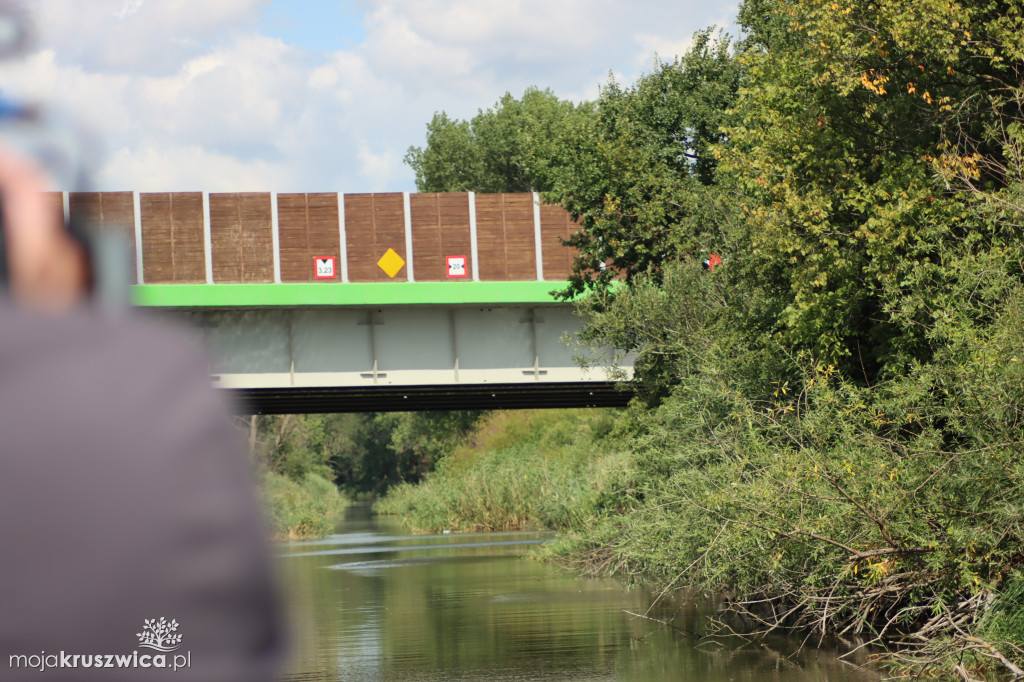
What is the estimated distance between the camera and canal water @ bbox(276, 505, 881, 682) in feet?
42.0

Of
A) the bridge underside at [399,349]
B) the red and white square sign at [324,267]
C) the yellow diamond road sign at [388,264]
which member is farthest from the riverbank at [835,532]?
the red and white square sign at [324,267]

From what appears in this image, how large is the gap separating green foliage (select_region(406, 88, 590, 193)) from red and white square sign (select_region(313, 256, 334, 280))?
3851 centimetres

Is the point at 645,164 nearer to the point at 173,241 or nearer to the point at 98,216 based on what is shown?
the point at 173,241

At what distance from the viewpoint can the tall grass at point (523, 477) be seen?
26.1 metres

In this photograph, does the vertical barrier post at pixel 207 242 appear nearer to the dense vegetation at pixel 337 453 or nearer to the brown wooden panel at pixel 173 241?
the brown wooden panel at pixel 173 241

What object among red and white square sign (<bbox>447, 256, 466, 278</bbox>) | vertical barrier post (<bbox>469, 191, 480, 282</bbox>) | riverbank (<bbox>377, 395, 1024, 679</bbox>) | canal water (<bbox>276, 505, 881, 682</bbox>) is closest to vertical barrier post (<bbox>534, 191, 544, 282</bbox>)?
vertical barrier post (<bbox>469, 191, 480, 282</bbox>)

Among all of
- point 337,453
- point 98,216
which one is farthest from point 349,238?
point 337,453

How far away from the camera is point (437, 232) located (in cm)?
2570

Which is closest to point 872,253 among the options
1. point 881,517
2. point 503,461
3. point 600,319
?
point 881,517

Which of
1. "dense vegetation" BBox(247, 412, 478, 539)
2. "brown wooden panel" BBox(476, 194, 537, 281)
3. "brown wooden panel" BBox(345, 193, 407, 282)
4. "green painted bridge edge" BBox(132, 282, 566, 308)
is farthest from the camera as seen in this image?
"dense vegetation" BBox(247, 412, 478, 539)

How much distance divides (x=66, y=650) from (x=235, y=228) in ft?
82.1

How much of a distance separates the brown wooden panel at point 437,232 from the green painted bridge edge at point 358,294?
42 centimetres

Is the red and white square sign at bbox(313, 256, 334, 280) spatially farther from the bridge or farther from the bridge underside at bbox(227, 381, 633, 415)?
the bridge underside at bbox(227, 381, 633, 415)

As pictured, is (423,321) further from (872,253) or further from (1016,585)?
(1016,585)
